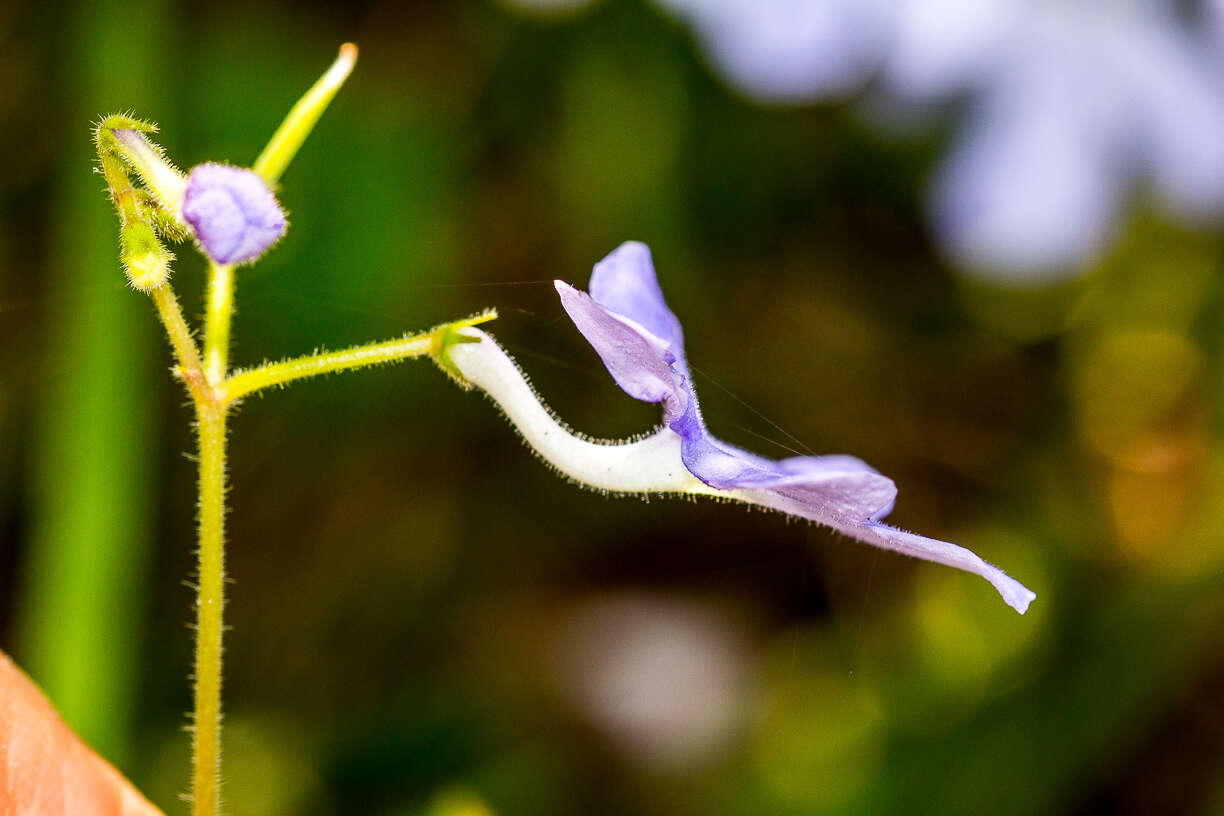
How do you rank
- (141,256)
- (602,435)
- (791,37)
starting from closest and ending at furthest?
(141,256), (791,37), (602,435)

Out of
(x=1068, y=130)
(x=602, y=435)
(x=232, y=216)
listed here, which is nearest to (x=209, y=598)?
(x=232, y=216)

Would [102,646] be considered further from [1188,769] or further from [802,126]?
[1188,769]

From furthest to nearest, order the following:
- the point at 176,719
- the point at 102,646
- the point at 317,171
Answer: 1. the point at 317,171
2. the point at 176,719
3. the point at 102,646

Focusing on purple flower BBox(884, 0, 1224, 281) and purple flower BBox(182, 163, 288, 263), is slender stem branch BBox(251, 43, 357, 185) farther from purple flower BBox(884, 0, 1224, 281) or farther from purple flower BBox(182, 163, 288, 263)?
purple flower BBox(884, 0, 1224, 281)

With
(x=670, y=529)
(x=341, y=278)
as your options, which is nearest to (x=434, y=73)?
(x=341, y=278)

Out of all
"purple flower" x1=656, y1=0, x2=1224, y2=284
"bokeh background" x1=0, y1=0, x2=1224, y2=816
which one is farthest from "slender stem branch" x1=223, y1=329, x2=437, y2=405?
"purple flower" x1=656, y1=0, x2=1224, y2=284

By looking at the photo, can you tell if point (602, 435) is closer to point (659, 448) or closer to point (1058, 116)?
point (1058, 116)
